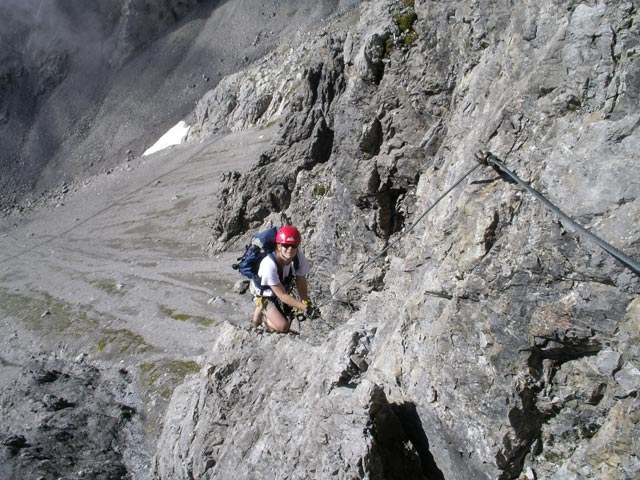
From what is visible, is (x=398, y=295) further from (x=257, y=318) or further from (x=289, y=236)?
(x=257, y=318)

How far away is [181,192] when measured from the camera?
46281 millimetres

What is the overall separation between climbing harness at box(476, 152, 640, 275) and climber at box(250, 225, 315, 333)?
4042 millimetres

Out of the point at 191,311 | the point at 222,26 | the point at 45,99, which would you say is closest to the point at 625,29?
the point at 191,311

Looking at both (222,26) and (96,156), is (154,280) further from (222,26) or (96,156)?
(222,26)

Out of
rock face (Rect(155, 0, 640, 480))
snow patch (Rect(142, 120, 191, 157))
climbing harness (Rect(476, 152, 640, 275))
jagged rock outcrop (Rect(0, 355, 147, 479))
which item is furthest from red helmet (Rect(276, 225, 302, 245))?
snow patch (Rect(142, 120, 191, 157))

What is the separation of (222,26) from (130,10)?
25735mm

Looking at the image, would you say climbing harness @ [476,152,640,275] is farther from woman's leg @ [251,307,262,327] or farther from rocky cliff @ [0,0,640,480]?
woman's leg @ [251,307,262,327]

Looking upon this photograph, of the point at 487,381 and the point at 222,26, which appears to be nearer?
the point at 487,381

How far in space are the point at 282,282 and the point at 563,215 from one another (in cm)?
643

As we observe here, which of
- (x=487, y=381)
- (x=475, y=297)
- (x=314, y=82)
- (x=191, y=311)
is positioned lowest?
(x=487, y=381)

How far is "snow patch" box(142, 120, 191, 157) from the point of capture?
65062mm

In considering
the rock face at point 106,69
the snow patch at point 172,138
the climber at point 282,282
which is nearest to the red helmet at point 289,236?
the climber at point 282,282

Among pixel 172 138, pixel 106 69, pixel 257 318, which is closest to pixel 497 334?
Result: pixel 257 318

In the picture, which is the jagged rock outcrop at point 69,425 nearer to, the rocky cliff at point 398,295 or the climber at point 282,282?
the rocky cliff at point 398,295
